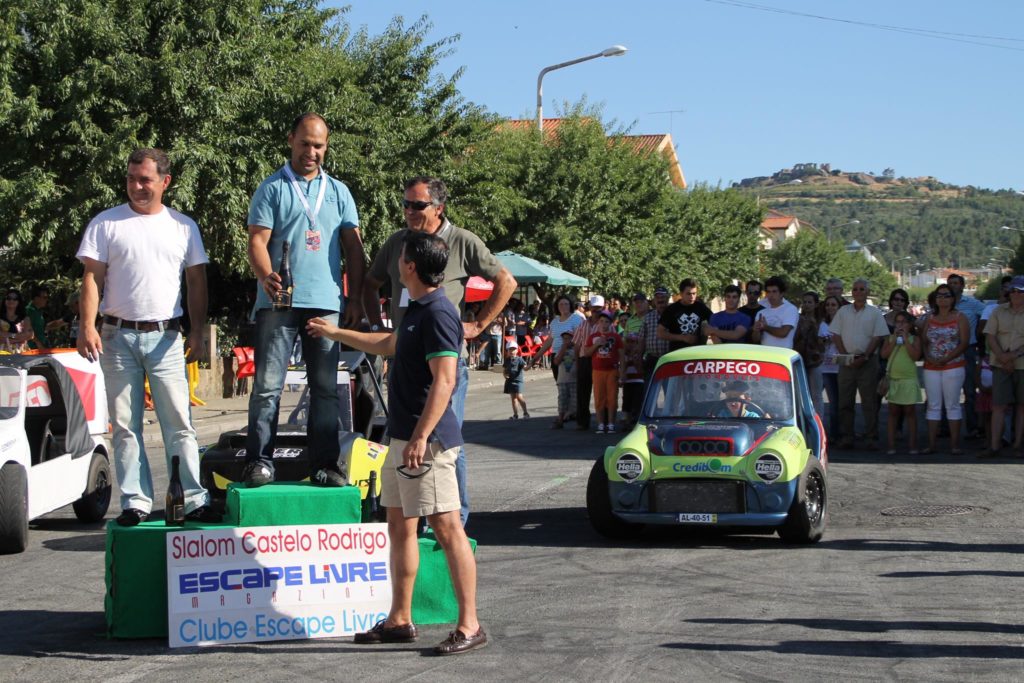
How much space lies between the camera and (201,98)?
68.2 feet

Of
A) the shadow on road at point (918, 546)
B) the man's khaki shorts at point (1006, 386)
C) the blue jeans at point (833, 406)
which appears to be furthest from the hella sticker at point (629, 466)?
the blue jeans at point (833, 406)

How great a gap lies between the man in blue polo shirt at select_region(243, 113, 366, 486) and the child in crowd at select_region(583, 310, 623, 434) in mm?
11447

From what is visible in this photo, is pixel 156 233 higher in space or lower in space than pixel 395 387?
higher

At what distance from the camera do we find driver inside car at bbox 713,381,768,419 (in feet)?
34.4

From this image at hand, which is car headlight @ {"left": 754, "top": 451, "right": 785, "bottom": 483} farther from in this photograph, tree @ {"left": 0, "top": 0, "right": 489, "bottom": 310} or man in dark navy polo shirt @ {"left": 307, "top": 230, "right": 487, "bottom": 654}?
tree @ {"left": 0, "top": 0, "right": 489, "bottom": 310}

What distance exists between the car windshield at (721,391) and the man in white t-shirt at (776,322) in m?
4.60

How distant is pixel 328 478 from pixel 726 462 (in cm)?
350

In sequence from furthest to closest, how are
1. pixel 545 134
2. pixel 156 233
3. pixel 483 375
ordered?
pixel 545 134, pixel 483 375, pixel 156 233

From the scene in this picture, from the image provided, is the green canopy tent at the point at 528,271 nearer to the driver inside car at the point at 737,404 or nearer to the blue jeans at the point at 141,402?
the driver inside car at the point at 737,404

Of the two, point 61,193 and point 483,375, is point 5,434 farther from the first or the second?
point 483,375

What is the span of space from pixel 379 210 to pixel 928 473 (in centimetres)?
1484

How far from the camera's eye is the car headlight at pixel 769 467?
9617 millimetres

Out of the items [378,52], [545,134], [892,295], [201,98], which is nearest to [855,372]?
[892,295]


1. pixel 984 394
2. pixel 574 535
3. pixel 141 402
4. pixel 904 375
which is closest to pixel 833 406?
pixel 904 375
